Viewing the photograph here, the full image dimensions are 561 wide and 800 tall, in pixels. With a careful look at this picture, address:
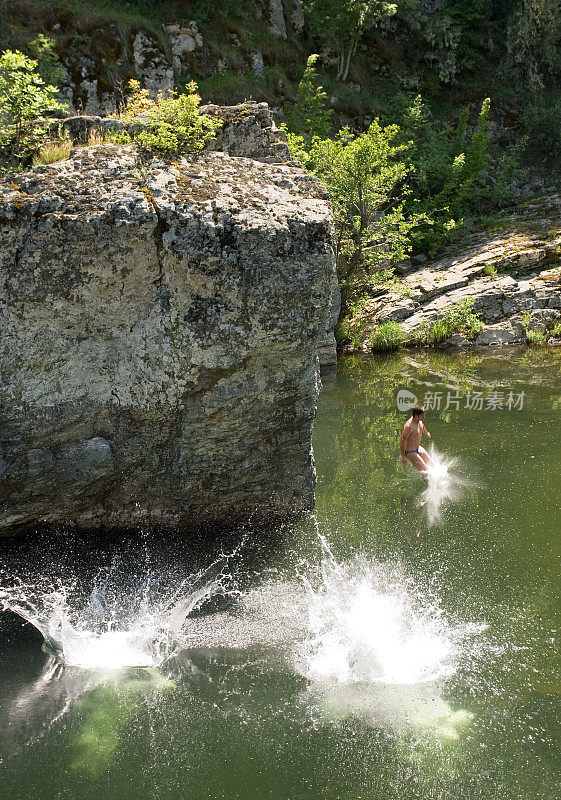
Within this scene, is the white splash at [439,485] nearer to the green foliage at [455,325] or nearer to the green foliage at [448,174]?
the green foliage at [455,325]

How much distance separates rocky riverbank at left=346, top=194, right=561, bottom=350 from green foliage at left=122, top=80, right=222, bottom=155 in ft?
32.9

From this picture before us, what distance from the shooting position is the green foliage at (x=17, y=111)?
6.10 metres

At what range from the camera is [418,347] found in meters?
16.1

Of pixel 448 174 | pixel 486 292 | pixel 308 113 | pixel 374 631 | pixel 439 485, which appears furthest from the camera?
pixel 308 113

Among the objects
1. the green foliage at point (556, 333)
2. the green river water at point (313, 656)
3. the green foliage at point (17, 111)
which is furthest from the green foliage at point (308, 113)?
the green river water at point (313, 656)

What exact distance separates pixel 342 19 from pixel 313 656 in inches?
956

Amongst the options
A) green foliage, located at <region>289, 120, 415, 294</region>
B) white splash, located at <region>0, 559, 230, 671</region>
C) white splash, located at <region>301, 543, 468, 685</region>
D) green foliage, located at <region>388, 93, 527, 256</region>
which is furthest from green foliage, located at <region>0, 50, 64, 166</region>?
green foliage, located at <region>388, 93, 527, 256</region>

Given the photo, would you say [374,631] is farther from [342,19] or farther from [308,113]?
[342,19]

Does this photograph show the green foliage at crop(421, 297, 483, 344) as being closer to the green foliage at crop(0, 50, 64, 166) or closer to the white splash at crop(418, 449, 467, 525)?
the white splash at crop(418, 449, 467, 525)

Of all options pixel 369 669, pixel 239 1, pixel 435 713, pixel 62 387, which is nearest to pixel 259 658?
pixel 369 669

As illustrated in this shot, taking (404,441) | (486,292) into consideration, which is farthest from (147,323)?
(486,292)

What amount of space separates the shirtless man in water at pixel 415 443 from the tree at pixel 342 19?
20.3m

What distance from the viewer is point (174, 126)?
6516 mm

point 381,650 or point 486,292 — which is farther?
point 486,292
